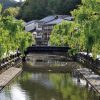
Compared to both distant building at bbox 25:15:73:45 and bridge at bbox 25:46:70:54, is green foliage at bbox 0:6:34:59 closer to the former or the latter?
bridge at bbox 25:46:70:54

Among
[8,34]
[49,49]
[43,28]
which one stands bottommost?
[49,49]

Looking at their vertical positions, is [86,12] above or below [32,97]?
above

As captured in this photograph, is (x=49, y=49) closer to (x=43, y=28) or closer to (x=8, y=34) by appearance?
(x=8, y=34)

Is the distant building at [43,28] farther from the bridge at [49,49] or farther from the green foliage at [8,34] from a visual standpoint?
the green foliage at [8,34]

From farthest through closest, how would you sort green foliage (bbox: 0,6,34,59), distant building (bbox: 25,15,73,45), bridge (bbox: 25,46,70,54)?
1. distant building (bbox: 25,15,73,45)
2. bridge (bbox: 25,46,70,54)
3. green foliage (bbox: 0,6,34,59)

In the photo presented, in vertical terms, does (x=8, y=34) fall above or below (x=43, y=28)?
below

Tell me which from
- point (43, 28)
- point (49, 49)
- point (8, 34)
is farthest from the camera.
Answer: point (43, 28)

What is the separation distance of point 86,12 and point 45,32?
134055mm

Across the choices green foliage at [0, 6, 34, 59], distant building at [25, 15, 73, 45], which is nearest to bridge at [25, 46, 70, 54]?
green foliage at [0, 6, 34, 59]

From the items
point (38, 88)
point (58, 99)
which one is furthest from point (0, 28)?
point (58, 99)

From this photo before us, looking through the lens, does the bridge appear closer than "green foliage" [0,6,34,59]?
No

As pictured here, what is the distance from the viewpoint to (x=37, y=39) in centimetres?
17925

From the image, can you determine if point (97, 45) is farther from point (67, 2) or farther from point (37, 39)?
point (67, 2)

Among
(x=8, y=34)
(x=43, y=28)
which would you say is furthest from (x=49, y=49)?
(x=43, y=28)
